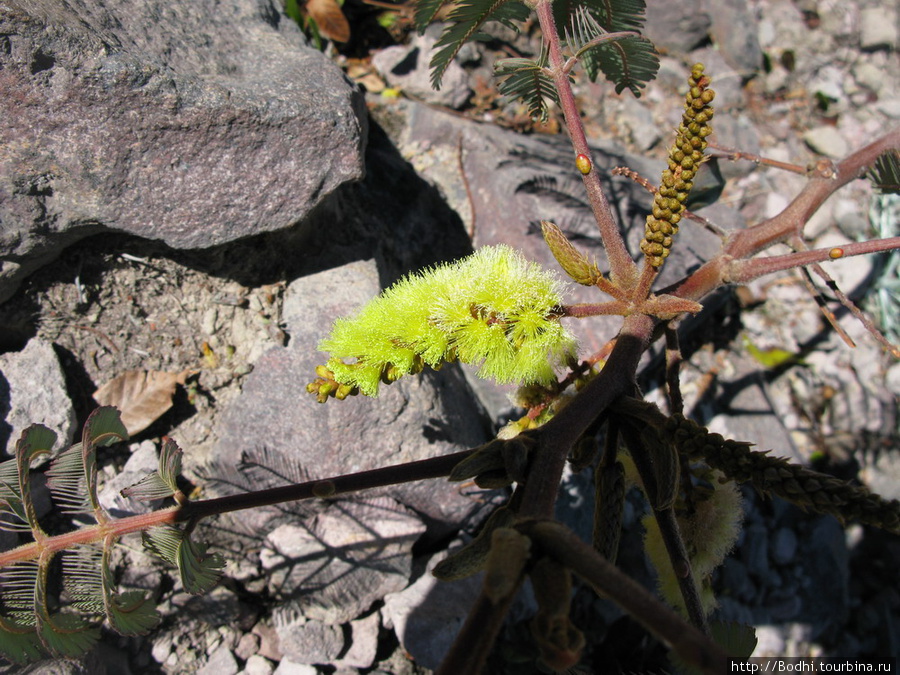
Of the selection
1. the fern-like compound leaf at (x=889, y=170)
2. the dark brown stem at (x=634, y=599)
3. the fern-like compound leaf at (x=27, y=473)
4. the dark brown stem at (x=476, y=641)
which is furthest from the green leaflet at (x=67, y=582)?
the fern-like compound leaf at (x=889, y=170)

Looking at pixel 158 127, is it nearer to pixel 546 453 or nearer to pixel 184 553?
pixel 184 553

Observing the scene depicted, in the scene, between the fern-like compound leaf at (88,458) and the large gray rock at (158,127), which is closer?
the fern-like compound leaf at (88,458)

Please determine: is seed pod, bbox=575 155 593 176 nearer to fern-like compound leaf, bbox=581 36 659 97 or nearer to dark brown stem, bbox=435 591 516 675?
fern-like compound leaf, bbox=581 36 659 97

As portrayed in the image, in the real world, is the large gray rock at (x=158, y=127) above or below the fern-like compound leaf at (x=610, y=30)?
below

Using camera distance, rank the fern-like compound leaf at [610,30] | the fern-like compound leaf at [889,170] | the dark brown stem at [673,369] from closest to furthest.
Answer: the dark brown stem at [673,369], the fern-like compound leaf at [610,30], the fern-like compound leaf at [889,170]

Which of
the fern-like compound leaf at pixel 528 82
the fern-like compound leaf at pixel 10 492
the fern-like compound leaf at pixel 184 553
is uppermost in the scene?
the fern-like compound leaf at pixel 528 82

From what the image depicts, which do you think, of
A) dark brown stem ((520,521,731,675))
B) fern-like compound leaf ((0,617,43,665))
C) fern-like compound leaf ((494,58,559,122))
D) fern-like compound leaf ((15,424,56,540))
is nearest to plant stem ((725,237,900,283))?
fern-like compound leaf ((494,58,559,122))

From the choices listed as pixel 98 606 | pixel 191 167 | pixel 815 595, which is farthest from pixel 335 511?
pixel 815 595

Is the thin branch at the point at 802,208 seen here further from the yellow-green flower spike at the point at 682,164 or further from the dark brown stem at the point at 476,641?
the dark brown stem at the point at 476,641
